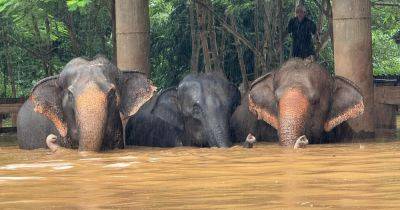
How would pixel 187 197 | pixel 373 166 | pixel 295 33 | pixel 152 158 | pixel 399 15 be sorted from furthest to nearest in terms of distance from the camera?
pixel 399 15, pixel 295 33, pixel 152 158, pixel 373 166, pixel 187 197

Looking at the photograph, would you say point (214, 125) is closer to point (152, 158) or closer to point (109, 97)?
point (109, 97)

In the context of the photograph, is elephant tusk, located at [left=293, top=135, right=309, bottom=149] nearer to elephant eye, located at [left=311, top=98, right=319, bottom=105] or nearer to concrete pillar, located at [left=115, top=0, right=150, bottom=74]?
elephant eye, located at [left=311, top=98, right=319, bottom=105]

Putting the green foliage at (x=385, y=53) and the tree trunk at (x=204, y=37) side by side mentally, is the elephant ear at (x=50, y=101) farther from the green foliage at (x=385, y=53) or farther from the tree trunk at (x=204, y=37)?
the green foliage at (x=385, y=53)

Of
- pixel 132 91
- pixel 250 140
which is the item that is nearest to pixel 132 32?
pixel 132 91

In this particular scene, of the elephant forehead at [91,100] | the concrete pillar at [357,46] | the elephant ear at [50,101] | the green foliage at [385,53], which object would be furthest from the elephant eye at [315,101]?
the green foliage at [385,53]

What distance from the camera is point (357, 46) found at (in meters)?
14.7

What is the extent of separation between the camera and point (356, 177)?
23.6 feet

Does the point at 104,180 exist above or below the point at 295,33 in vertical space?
below

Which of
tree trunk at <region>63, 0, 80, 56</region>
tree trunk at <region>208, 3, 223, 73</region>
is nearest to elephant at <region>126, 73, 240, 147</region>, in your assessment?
tree trunk at <region>208, 3, 223, 73</region>

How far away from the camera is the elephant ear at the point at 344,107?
13.5m

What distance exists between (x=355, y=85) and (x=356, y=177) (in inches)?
265

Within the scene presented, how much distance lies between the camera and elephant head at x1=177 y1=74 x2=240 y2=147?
13.1 m

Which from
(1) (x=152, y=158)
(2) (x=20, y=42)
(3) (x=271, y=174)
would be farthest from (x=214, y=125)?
(2) (x=20, y=42)

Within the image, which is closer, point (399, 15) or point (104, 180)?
point (104, 180)
